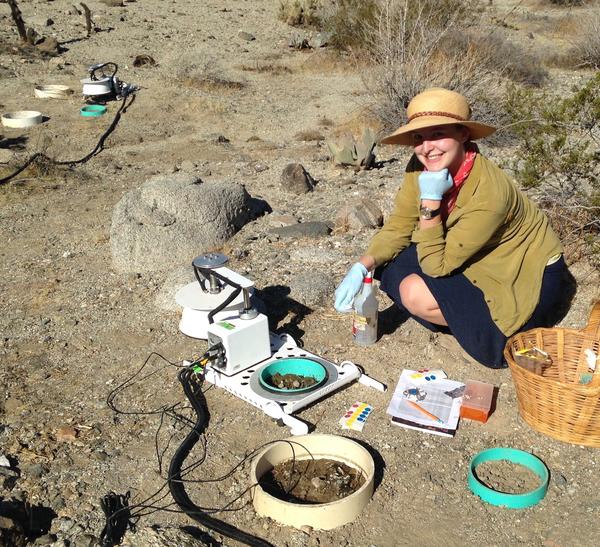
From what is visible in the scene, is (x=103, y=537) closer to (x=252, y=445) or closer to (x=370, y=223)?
(x=252, y=445)

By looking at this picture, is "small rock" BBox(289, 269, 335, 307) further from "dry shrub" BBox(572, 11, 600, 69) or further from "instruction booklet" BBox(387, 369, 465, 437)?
"dry shrub" BBox(572, 11, 600, 69)

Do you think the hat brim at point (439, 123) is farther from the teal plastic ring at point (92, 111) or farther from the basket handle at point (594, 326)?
the teal plastic ring at point (92, 111)

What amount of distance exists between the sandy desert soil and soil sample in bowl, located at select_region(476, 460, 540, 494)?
72mm

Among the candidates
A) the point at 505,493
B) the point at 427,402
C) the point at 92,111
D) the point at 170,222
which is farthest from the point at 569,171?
the point at 92,111

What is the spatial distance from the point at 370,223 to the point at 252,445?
228 centimetres

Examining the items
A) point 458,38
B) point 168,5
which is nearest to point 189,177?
point 458,38

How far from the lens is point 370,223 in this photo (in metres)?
4.71

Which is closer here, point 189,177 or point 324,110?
point 189,177

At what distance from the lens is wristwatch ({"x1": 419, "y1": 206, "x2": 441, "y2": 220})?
9.30 feet

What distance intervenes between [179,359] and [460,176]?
1.60 meters

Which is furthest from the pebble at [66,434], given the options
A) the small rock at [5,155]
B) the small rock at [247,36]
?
the small rock at [247,36]

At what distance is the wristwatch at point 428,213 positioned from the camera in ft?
9.30

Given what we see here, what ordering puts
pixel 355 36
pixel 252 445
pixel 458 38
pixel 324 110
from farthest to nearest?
pixel 355 36 < pixel 458 38 < pixel 324 110 < pixel 252 445

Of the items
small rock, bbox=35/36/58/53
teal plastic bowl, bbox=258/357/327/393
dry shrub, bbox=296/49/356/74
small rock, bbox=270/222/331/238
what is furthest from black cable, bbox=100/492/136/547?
small rock, bbox=35/36/58/53
